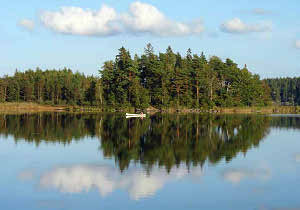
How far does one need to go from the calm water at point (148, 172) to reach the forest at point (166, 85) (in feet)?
224

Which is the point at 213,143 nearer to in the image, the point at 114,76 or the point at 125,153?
the point at 125,153

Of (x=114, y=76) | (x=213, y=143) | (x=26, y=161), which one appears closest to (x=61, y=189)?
(x=26, y=161)

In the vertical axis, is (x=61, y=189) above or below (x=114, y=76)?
below

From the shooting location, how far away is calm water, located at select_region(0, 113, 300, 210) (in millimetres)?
20594

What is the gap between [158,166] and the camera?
29062 millimetres

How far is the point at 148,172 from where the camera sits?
26.8 meters

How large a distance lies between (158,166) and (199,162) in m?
3.88

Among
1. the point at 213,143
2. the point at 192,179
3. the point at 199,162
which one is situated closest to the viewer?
the point at 192,179

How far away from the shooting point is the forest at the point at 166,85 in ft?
378

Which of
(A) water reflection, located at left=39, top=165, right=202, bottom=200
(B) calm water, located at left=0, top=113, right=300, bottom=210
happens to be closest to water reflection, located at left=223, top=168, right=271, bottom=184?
(B) calm water, located at left=0, top=113, right=300, bottom=210

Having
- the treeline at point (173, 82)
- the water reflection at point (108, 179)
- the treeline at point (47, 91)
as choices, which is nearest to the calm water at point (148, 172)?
the water reflection at point (108, 179)

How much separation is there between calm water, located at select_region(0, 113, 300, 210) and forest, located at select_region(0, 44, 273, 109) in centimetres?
6832

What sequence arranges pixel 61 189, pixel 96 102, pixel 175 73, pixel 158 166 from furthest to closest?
pixel 96 102 → pixel 175 73 → pixel 158 166 → pixel 61 189

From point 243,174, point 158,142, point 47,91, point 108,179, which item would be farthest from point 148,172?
point 47,91
